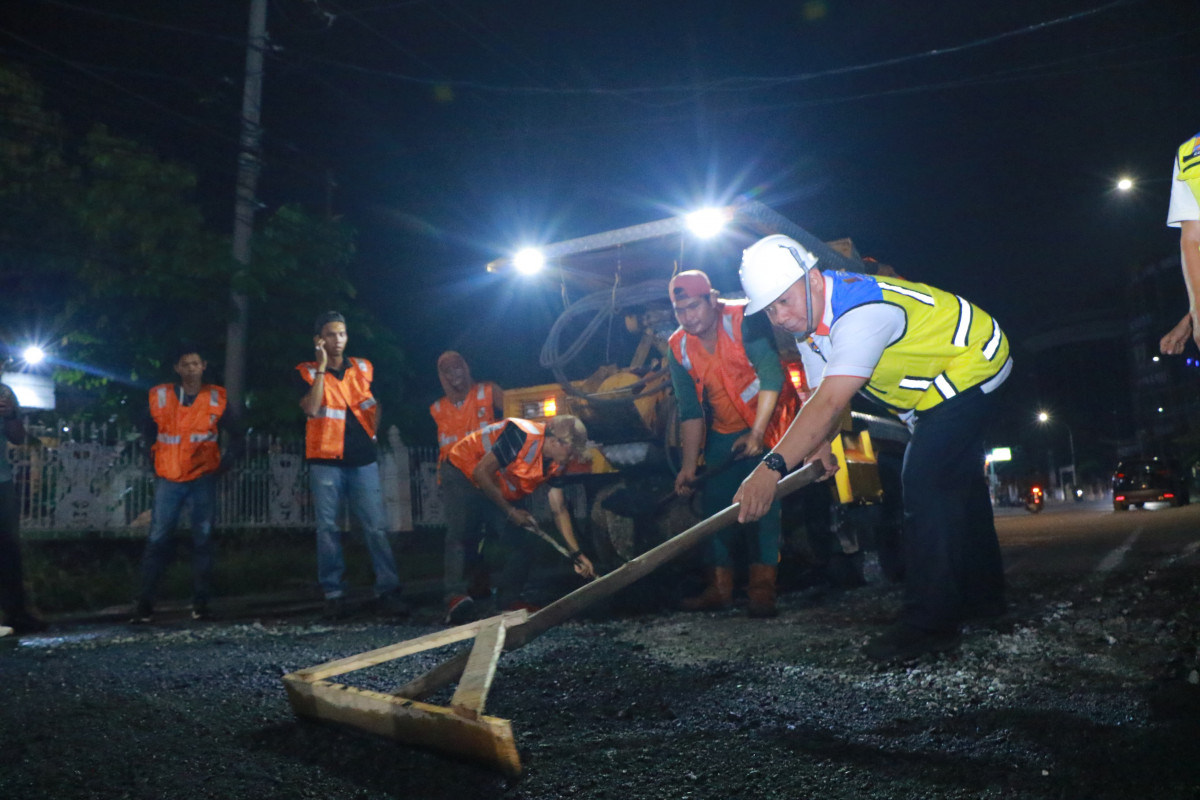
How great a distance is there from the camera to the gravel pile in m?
2.16

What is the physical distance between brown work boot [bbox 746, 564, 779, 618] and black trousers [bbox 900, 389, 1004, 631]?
124 cm

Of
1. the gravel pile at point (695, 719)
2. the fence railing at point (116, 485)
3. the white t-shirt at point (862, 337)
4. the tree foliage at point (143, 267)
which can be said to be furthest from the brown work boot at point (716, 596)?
the tree foliage at point (143, 267)

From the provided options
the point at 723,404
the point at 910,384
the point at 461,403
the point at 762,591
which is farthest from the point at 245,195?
the point at 910,384

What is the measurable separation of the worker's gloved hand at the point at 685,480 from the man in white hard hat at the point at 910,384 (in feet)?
4.83

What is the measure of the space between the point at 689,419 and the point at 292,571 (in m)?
5.58

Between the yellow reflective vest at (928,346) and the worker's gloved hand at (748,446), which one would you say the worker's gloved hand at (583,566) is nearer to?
the worker's gloved hand at (748,446)

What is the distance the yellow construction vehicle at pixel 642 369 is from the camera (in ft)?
19.4

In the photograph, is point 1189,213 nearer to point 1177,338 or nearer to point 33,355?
point 1177,338

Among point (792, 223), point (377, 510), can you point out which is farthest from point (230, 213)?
point (792, 223)

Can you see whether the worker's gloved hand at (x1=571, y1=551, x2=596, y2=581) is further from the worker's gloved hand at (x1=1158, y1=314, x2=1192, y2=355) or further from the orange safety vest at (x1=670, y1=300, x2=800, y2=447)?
the worker's gloved hand at (x1=1158, y1=314, x2=1192, y2=355)

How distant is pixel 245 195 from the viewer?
1076 cm

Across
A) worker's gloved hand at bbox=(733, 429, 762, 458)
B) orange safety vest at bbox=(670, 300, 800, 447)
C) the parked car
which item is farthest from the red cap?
the parked car

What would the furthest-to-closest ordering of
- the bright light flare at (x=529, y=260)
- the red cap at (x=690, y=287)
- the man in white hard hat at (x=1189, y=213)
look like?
the bright light flare at (x=529, y=260) < the red cap at (x=690, y=287) < the man in white hard hat at (x=1189, y=213)

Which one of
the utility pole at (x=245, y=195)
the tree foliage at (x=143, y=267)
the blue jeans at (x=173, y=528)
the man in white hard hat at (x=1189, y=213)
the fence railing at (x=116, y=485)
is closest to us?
the man in white hard hat at (x=1189, y=213)
